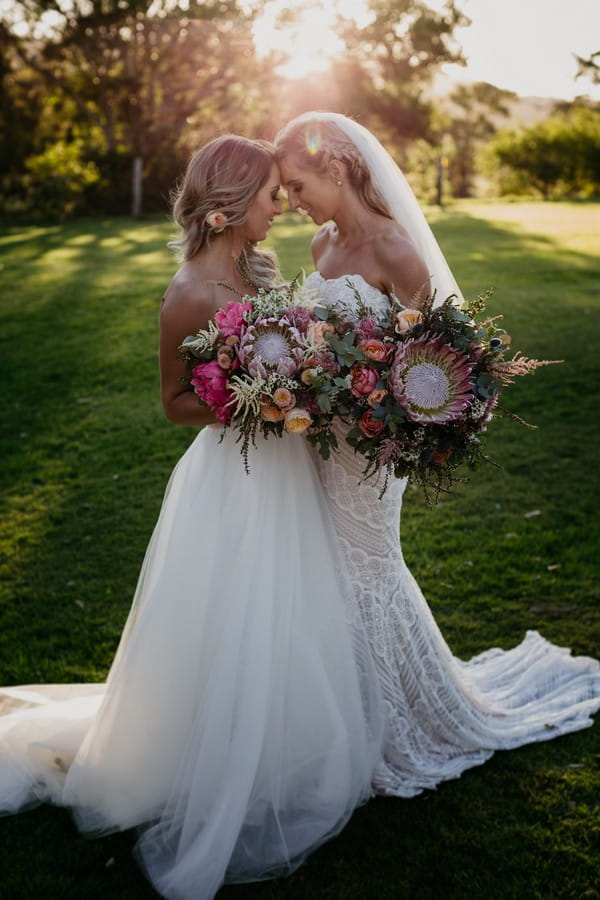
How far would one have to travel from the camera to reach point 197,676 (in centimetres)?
337

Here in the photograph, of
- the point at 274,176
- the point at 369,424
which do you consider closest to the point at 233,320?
the point at 369,424

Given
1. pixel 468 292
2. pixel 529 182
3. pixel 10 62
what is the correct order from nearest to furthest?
pixel 468 292, pixel 10 62, pixel 529 182

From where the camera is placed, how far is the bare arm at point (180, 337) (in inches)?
130

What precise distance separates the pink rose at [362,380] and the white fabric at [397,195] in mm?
856

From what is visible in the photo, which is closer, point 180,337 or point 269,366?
point 269,366

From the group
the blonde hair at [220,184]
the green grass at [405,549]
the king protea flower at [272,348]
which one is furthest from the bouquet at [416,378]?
the green grass at [405,549]

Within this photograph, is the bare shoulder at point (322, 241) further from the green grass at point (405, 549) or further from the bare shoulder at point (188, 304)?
the green grass at point (405, 549)

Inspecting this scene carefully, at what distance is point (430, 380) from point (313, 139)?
4.33 ft

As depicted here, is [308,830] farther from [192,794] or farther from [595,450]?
[595,450]

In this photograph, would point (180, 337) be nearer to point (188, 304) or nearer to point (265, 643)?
point (188, 304)

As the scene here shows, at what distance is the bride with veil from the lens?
3.25m

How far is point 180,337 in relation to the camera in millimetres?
3297

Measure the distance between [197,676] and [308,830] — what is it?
2.51 feet

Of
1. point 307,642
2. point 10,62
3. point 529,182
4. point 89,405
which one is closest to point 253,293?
point 307,642
